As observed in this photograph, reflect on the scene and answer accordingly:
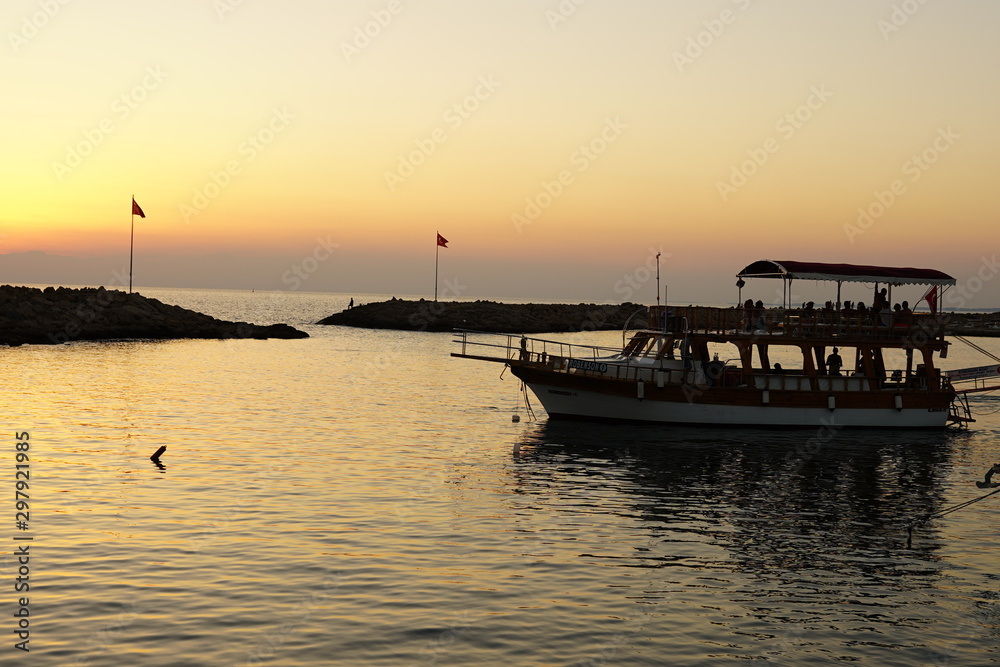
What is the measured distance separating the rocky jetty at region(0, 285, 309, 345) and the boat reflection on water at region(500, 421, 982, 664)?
61.1 metres

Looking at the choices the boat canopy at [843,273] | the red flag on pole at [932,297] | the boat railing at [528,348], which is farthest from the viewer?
the boat railing at [528,348]

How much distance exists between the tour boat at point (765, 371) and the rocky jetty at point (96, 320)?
58.6 meters

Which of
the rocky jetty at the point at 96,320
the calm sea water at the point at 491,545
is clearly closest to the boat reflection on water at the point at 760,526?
the calm sea water at the point at 491,545

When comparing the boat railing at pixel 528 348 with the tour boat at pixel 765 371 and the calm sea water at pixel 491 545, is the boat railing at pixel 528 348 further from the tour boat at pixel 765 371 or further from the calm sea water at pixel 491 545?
the calm sea water at pixel 491 545

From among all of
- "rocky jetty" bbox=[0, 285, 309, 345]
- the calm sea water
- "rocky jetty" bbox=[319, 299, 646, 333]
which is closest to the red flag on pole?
the calm sea water

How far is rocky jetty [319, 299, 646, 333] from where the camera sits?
127 m

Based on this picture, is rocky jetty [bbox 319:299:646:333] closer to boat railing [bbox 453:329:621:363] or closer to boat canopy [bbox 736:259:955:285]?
boat railing [bbox 453:329:621:363]

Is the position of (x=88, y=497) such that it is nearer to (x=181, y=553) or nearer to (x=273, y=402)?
(x=181, y=553)

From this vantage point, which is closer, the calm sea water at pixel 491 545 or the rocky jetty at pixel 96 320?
the calm sea water at pixel 491 545

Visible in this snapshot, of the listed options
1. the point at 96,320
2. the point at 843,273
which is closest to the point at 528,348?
the point at 96,320

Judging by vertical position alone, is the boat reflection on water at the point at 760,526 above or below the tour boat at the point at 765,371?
below

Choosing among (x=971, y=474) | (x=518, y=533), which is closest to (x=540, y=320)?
(x=971, y=474)

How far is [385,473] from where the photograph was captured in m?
26.2

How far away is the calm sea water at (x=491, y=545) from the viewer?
43.2ft
